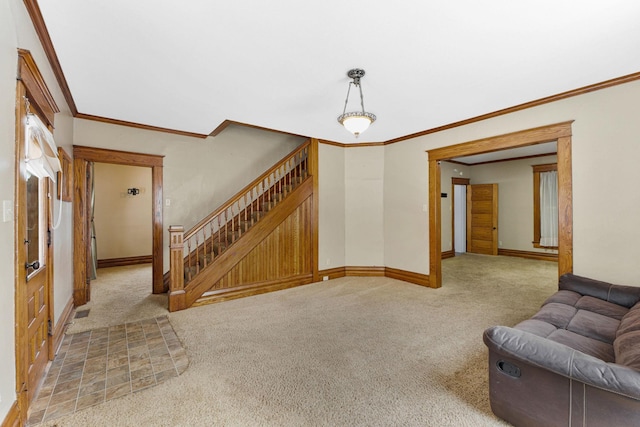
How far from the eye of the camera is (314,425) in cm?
172

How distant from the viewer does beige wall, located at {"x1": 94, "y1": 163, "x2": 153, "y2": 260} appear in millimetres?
6543

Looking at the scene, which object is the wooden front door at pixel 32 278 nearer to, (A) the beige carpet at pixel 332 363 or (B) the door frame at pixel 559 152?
(A) the beige carpet at pixel 332 363

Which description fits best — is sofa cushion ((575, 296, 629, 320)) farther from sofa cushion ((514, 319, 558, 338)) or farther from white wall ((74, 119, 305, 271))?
white wall ((74, 119, 305, 271))

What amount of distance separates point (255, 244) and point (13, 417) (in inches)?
119

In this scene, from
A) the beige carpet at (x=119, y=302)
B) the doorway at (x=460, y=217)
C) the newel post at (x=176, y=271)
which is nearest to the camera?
the beige carpet at (x=119, y=302)

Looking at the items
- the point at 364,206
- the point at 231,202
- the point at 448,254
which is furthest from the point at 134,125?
the point at 448,254

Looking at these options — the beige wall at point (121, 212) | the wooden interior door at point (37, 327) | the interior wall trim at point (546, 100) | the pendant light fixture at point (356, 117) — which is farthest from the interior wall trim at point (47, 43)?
the interior wall trim at point (546, 100)

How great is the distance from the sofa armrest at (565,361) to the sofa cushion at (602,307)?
4.35ft

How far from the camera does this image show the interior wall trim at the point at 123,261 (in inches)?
253

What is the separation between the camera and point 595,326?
7.01ft

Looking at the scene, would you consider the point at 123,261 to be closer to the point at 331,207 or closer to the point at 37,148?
the point at 331,207

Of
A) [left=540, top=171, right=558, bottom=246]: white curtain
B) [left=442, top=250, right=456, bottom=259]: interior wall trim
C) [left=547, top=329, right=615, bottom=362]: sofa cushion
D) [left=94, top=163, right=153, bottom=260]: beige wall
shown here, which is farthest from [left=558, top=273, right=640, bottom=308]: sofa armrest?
[left=94, top=163, right=153, bottom=260]: beige wall

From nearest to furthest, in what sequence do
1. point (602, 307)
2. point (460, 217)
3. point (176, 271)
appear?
point (602, 307) < point (176, 271) < point (460, 217)

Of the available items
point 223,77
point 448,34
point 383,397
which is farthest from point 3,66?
point 383,397
